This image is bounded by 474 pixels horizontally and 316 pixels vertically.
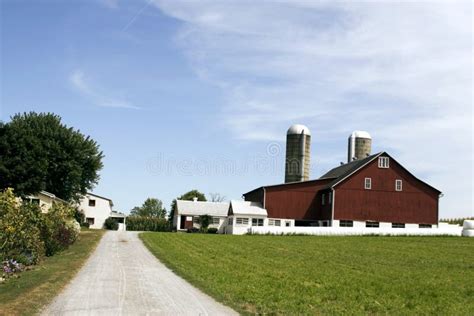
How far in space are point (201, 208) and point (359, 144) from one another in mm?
23435

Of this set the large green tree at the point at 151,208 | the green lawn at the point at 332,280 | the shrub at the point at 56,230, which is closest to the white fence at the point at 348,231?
the green lawn at the point at 332,280

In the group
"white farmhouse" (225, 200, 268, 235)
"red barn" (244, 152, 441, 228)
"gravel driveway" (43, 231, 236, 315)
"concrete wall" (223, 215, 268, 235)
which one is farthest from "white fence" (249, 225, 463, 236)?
"gravel driveway" (43, 231, 236, 315)

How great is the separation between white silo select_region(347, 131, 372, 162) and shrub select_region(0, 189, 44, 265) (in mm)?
61110

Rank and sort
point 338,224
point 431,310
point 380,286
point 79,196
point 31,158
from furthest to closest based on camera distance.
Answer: point 79,196 < point 338,224 < point 31,158 < point 380,286 < point 431,310

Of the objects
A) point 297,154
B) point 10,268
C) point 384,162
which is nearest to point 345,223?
point 384,162

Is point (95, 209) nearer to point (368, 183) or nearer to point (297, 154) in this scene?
point (297, 154)

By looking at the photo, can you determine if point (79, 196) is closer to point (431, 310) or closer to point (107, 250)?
point (107, 250)

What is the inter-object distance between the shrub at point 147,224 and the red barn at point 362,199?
759 inches

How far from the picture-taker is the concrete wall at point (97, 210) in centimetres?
8000

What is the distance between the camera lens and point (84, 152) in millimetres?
62875

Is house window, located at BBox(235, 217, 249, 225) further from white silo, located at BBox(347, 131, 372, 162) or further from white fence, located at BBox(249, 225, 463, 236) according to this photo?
white silo, located at BBox(347, 131, 372, 162)

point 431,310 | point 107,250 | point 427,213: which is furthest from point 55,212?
point 427,213

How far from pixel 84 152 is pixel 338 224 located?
1111 inches

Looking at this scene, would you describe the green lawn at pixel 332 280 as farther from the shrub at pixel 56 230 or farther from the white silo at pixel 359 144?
the white silo at pixel 359 144
